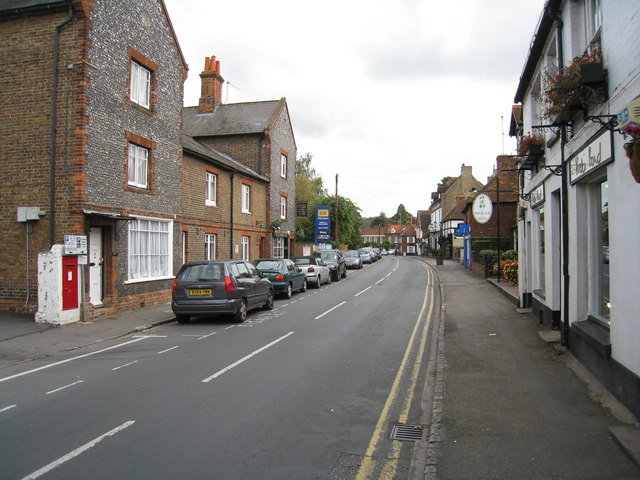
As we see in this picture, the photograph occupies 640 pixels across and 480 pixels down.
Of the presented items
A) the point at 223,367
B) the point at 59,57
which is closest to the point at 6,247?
the point at 59,57

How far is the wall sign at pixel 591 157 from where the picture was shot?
19.6ft

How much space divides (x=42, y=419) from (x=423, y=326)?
879cm

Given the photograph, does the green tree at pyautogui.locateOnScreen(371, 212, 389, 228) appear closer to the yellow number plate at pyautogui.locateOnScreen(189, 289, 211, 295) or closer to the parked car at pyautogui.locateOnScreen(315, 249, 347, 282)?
the parked car at pyautogui.locateOnScreen(315, 249, 347, 282)

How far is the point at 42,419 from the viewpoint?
5305 millimetres

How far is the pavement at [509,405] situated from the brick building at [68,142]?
2.28m

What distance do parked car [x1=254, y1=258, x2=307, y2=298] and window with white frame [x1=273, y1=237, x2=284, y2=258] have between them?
956 cm

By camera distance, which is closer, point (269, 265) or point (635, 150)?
point (635, 150)

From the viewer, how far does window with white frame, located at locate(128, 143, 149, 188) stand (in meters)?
15.0

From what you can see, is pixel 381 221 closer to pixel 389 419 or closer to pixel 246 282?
pixel 246 282

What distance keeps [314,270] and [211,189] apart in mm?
6200

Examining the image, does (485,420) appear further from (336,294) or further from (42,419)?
(336,294)

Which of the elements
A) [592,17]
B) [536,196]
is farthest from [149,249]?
[592,17]

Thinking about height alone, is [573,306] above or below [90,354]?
above

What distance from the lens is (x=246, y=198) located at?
25.3 metres
